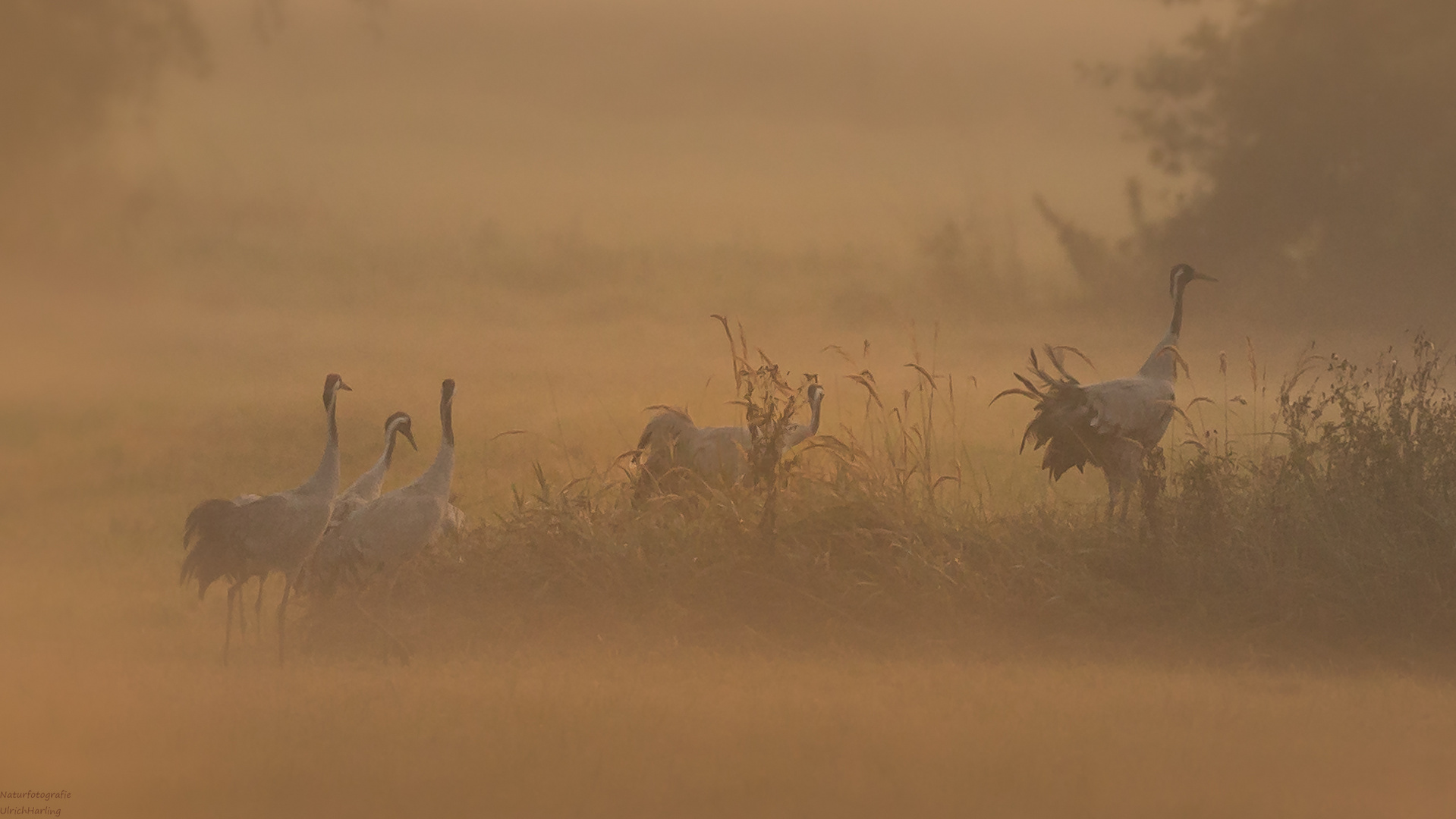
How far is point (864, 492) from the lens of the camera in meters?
8.02

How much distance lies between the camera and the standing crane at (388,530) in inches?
304

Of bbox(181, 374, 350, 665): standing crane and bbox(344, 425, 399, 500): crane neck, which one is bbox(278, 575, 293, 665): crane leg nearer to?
bbox(181, 374, 350, 665): standing crane

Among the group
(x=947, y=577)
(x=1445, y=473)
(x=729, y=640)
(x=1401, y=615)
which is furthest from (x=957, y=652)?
(x=1445, y=473)

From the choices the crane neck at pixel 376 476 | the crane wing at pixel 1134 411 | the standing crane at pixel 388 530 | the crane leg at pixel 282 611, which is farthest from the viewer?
the crane wing at pixel 1134 411

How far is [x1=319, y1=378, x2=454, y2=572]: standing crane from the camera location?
771cm

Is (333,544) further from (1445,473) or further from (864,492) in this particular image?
(1445,473)

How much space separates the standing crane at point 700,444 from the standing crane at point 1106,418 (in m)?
1.53

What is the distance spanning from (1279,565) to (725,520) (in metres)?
3.10

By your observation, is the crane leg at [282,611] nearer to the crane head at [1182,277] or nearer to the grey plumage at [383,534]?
the grey plumage at [383,534]

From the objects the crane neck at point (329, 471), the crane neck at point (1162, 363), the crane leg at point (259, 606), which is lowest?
the crane leg at point (259, 606)

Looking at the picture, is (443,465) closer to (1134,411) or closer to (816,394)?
(816,394)

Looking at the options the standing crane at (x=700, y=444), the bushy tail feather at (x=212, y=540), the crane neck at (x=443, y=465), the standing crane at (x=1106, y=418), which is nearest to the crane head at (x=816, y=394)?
the standing crane at (x=700, y=444)

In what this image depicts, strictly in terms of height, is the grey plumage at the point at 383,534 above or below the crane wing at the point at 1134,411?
below

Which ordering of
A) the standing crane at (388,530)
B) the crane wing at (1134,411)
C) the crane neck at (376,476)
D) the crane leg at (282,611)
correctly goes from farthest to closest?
the crane wing at (1134,411)
the crane neck at (376,476)
the standing crane at (388,530)
the crane leg at (282,611)
